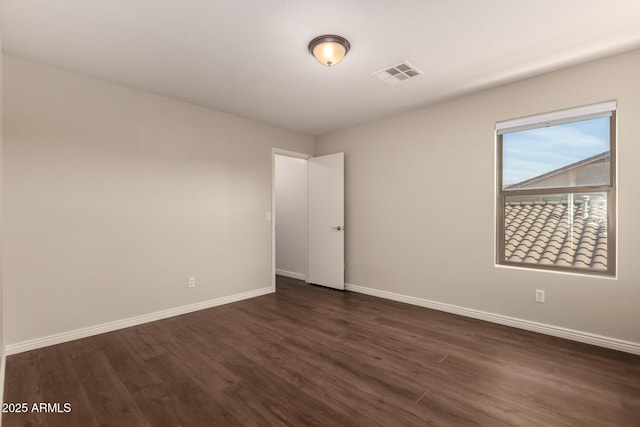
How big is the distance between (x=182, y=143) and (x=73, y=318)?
2111 millimetres

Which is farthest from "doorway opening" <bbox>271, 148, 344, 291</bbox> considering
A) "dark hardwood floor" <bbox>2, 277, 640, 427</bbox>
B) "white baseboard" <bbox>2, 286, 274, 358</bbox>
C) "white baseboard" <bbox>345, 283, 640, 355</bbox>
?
"dark hardwood floor" <bbox>2, 277, 640, 427</bbox>

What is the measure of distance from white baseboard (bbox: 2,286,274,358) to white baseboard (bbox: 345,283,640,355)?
211cm

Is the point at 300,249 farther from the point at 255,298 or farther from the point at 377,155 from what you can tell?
the point at 377,155

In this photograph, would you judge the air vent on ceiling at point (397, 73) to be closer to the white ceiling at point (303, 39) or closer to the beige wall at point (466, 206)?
the white ceiling at point (303, 39)

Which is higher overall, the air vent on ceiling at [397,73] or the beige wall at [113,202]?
the air vent on ceiling at [397,73]

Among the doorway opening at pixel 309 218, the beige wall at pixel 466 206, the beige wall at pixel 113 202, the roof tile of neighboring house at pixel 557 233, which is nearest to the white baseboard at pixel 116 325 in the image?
the beige wall at pixel 113 202

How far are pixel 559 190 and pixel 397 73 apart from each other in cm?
197

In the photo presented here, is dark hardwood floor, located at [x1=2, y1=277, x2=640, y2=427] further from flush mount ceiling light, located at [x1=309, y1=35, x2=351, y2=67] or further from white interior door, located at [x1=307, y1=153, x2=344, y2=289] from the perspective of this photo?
flush mount ceiling light, located at [x1=309, y1=35, x2=351, y2=67]

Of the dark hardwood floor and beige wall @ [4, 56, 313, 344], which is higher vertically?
beige wall @ [4, 56, 313, 344]

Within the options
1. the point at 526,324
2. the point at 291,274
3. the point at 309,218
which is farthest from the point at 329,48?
the point at 291,274

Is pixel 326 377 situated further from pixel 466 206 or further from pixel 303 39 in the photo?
pixel 303 39

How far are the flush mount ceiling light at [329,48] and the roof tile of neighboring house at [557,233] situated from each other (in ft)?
7.88

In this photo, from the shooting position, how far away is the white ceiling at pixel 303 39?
2014 millimetres

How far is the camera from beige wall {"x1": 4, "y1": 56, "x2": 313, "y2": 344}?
8.54 feet
